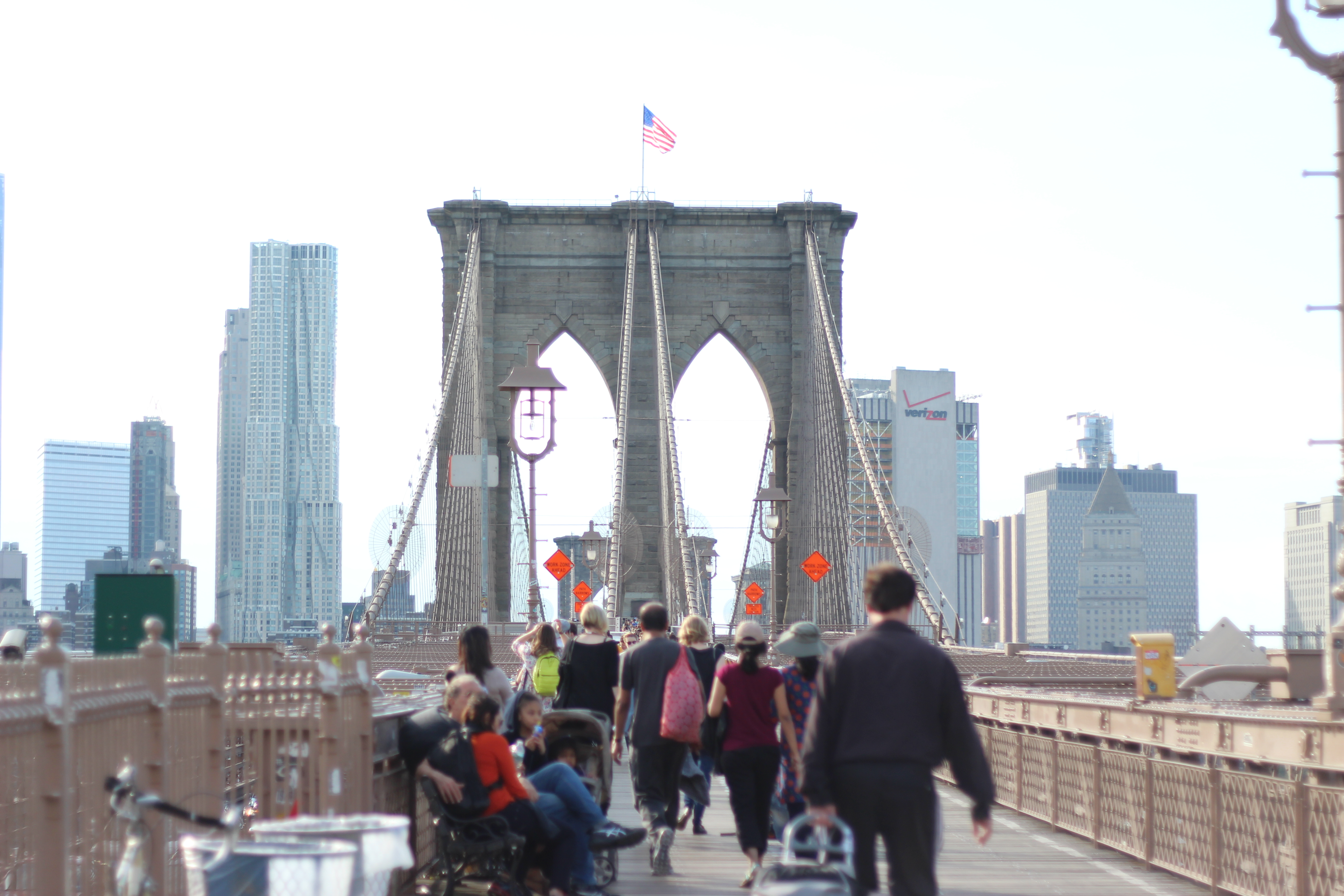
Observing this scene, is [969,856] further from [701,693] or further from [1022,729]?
[1022,729]

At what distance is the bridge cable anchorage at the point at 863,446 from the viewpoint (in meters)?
33.7

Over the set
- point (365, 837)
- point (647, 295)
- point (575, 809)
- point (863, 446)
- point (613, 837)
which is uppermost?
point (647, 295)

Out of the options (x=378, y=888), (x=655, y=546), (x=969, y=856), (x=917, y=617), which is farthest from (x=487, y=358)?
(x=917, y=617)

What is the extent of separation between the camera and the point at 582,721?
9258 millimetres

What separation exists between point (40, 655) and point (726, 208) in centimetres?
4224

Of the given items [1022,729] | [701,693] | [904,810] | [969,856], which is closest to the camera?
[904,810]

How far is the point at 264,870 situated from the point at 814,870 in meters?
1.66

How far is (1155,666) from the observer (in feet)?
45.3

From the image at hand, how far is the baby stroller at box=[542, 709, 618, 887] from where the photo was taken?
914 centimetres

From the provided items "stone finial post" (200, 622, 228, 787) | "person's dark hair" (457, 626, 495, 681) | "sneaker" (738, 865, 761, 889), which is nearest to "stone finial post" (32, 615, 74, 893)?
"stone finial post" (200, 622, 228, 787)

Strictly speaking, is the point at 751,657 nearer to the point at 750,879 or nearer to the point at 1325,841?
the point at 750,879

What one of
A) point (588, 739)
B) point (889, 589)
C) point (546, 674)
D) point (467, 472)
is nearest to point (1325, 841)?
point (889, 589)

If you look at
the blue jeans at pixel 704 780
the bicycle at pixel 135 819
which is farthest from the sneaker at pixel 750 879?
the bicycle at pixel 135 819

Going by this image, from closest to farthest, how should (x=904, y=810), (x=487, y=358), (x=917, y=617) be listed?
(x=904, y=810) < (x=487, y=358) < (x=917, y=617)
